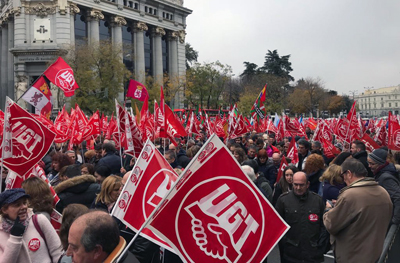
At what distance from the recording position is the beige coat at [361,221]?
170 inches

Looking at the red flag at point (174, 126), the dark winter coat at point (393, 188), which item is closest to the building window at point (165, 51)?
the red flag at point (174, 126)

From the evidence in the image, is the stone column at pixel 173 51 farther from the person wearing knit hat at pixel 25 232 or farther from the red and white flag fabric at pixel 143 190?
the person wearing knit hat at pixel 25 232

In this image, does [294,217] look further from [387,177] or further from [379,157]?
[379,157]

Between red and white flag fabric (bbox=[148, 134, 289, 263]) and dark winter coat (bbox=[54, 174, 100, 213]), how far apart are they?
9.00 feet

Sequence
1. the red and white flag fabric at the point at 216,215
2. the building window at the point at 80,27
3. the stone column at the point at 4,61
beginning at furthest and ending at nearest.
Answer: the stone column at the point at 4,61
the building window at the point at 80,27
the red and white flag fabric at the point at 216,215

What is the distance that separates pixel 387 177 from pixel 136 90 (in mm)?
13448

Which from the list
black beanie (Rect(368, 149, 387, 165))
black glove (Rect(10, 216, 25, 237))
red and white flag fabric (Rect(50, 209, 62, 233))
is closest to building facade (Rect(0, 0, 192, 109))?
black beanie (Rect(368, 149, 387, 165))

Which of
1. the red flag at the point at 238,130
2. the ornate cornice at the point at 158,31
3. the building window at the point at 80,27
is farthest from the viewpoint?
the ornate cornice at the point at 158,31

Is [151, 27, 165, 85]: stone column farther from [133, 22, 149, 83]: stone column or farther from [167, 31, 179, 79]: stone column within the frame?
[133, 22, 149, 83]: stone column

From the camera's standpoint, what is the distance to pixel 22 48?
139 feet

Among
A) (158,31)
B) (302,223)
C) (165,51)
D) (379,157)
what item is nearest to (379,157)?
(379,157)

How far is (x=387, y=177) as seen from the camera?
593 centimetres

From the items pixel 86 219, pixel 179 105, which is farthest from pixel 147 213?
pixel 179 105

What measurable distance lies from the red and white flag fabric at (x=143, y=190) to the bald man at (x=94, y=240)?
114 centimetres
